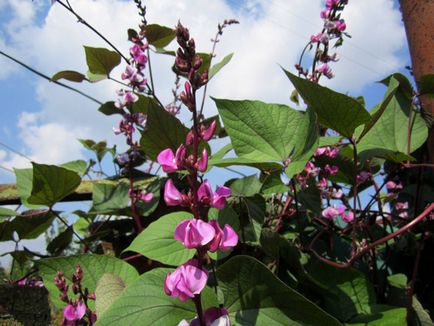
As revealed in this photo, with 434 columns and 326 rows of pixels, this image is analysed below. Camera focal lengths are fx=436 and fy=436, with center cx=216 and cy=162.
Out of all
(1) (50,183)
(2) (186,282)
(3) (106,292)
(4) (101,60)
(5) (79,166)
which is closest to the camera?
(2) (186,282)

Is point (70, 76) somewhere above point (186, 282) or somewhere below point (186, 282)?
above

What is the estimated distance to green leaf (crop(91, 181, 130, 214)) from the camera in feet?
3.60

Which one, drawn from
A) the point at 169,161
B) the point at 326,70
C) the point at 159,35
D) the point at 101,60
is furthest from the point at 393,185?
the point at 169,161

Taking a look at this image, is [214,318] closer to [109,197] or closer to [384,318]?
[384,318]

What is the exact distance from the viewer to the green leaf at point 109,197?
1098mm

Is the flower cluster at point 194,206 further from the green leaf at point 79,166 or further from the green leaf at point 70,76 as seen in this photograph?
the green leaf at point 79,166

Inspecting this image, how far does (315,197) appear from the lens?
Result: 95cm

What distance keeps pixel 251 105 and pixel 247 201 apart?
0.22 metres

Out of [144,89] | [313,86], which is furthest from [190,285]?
[144,89]

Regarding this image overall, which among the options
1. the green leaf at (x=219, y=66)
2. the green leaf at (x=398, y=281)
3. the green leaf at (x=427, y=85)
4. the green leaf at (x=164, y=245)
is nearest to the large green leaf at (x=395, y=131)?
the green leaf at (x=427, y=85)

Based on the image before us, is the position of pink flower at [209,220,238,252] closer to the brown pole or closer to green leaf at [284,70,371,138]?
green leaf at [284,70,371,138]

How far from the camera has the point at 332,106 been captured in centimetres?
63

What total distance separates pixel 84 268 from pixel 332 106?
478 millimetres

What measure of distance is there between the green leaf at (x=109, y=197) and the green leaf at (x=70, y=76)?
0.37m
